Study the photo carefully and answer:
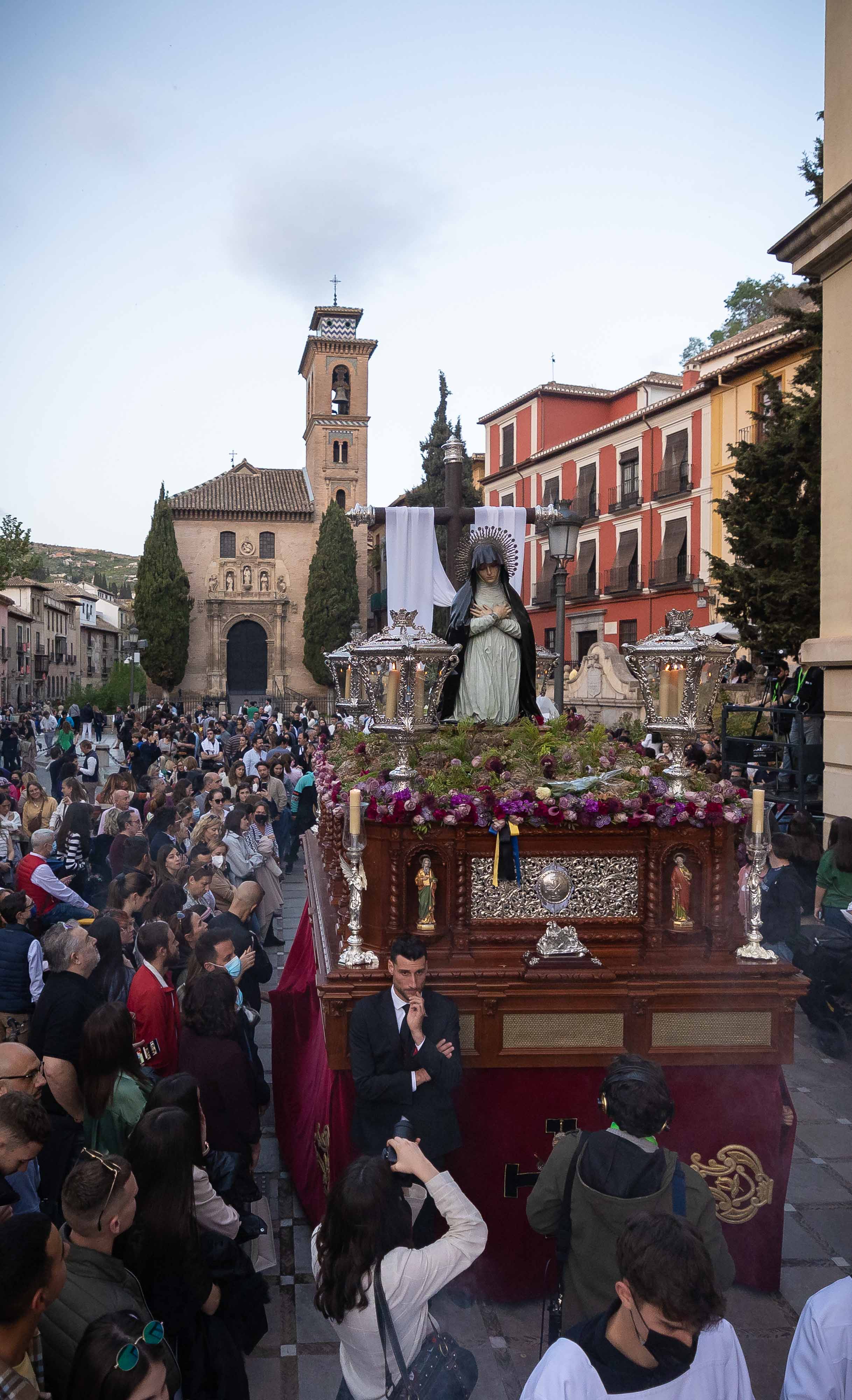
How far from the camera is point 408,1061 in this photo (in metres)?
3.80

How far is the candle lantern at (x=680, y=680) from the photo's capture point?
4.77m

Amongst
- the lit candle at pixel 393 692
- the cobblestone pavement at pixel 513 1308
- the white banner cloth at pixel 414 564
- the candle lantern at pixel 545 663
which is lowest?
the cobblestone pavement at pixel 513 1308

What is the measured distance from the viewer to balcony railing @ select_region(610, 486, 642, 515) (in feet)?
98.7

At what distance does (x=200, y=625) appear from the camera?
47.1m

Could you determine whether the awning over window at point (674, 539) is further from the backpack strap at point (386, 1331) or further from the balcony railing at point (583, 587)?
the backpack strap at point (386, 1331)

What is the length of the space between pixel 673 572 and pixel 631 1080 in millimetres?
26826

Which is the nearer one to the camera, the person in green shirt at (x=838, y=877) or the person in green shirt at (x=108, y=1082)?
the person in green shirt at (x=108, y=1082)

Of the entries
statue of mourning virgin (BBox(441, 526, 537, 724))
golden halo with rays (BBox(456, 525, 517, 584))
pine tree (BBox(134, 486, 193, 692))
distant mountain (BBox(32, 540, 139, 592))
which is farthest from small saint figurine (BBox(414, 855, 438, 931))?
distant mountain (BBox(32, 540, 139, 592))

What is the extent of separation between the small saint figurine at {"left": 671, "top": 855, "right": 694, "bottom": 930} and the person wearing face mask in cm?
228

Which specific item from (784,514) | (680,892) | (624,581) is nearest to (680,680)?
(680,892)

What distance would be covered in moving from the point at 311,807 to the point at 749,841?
9.45 meters

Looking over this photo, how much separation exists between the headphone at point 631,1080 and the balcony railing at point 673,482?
86.9 ft

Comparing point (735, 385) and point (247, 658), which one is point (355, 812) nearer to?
point (735, 385)

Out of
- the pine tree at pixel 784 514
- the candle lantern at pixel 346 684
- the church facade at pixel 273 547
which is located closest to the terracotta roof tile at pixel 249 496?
the church facade at pixel 273 547
